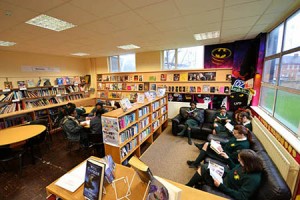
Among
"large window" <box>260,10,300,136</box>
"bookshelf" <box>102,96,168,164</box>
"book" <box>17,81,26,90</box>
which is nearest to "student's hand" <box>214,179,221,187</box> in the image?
"large window" <box>260,10,300,136</box>

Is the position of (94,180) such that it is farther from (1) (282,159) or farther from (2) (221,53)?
(2) (221,53)

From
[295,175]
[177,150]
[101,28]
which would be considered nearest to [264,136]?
[295,175]

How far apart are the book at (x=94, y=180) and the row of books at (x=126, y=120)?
4.71ft

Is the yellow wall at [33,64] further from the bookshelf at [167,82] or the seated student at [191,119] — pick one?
the seated student at [191,119]

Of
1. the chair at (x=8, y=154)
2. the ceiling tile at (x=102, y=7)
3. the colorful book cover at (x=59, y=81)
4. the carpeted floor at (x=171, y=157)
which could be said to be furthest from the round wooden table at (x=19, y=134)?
the ceiling tile at (x=102, y=7)

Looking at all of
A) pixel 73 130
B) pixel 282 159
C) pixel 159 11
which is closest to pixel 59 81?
pixel 73 130

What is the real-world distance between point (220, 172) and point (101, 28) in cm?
328

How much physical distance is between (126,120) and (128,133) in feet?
0.99

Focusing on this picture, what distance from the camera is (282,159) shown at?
1.77 metres

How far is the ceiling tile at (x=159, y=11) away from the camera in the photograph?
1.89 meters

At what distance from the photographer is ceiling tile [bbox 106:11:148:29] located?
7.06 feet

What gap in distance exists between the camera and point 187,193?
3.91 ft

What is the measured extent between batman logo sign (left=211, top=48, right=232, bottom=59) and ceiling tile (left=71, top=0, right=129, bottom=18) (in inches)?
144

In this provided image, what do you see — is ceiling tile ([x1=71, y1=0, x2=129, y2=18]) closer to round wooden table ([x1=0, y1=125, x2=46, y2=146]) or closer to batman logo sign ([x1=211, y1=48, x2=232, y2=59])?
round wooden table ([x1=0, y1=125, x2=46, y2=146])
